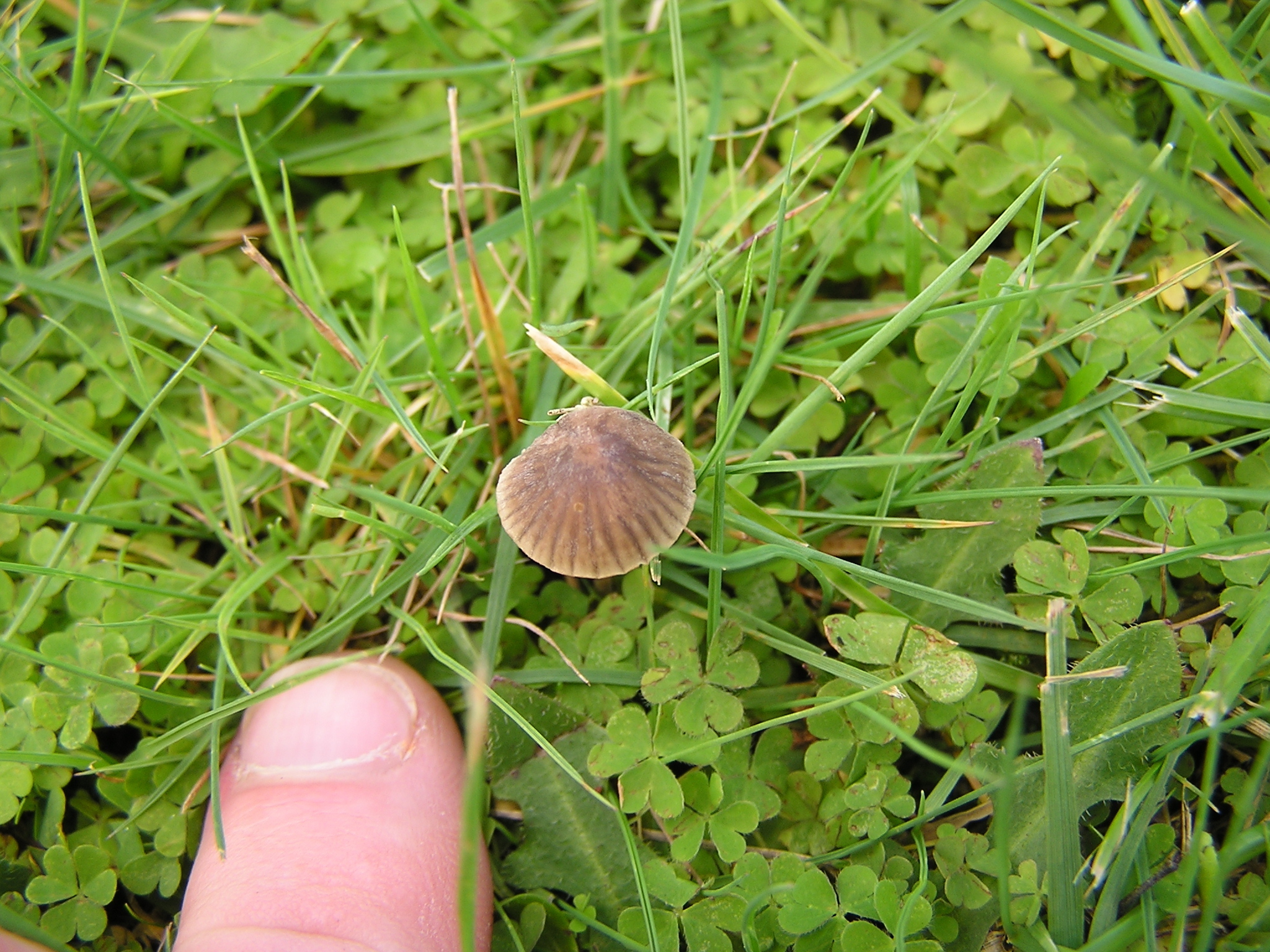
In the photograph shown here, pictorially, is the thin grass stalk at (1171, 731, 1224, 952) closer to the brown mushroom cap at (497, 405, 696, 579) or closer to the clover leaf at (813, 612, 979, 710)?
the clover leaf at (813, 612, 979, 710)

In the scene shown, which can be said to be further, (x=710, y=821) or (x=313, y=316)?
(x=313, y=316)

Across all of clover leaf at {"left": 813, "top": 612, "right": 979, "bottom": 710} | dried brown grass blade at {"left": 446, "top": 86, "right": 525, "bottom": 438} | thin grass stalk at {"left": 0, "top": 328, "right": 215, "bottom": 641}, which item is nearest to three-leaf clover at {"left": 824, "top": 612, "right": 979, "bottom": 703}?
clover leaf at {"left": 813, "top": 612, "right": 979, "bottom": 710}

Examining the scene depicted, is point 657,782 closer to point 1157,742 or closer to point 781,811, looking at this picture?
point 781,811

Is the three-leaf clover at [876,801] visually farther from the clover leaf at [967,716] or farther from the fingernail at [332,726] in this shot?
the fingernail at [332,726]

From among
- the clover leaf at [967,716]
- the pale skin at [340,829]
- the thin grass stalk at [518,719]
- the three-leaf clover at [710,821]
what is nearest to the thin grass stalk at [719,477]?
the three-leaf clover at [710,821]

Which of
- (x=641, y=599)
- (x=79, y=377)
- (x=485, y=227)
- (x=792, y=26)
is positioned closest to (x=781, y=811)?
(x=641, y=599)

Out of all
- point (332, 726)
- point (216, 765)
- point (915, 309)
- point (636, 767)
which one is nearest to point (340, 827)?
point (332, 726)

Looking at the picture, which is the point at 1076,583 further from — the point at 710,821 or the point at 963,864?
the point at 710,821
